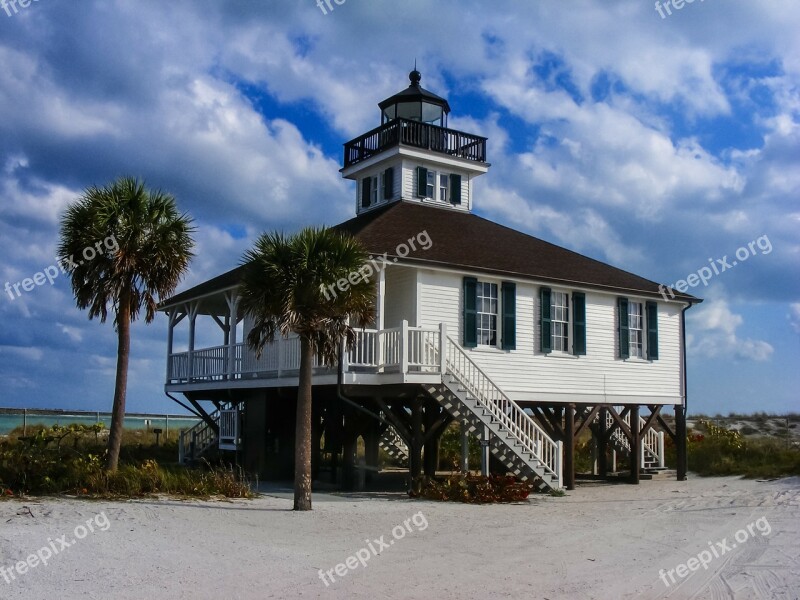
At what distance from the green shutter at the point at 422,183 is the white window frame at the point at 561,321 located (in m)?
6.08

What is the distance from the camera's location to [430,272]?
2058cm

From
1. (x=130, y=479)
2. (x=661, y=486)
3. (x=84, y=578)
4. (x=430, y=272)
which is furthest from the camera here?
(x=661, y=486)

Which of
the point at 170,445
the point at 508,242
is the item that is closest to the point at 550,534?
the point at 508,242

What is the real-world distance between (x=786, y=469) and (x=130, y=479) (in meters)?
17.1

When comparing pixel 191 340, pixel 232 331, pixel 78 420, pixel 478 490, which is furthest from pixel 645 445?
pixel 78 420

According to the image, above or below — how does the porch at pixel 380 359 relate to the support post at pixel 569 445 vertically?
above

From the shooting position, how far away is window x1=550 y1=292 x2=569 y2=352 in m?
22.9

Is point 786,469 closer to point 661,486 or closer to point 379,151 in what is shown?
point 661,486

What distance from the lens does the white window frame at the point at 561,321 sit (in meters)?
22.8

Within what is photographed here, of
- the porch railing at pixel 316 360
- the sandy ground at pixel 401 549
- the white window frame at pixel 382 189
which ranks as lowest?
the sandy ground at pixel 401 549

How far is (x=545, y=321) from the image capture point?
22266 mm

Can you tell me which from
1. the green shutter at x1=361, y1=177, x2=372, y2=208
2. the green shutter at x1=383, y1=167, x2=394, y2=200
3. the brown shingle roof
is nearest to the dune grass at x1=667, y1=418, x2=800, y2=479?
the brown shingle roof

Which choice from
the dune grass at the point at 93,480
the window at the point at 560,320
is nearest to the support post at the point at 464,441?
the window at the point at 560,320

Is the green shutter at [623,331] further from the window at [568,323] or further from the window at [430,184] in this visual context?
the window at [430,184]
